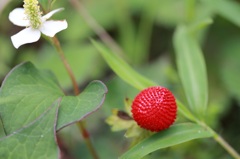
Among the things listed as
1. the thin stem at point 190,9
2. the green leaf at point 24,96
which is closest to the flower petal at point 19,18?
the green leaf at point 24,96

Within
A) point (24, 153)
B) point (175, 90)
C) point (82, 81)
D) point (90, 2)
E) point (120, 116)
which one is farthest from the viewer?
point (90, 2)

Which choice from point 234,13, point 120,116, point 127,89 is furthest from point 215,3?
point 120,116

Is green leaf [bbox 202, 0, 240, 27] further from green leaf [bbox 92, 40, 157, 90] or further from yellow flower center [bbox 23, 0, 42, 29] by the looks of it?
yellow flower center [bbox 23, 0, 42, 29]

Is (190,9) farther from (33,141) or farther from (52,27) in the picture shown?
(33,141)

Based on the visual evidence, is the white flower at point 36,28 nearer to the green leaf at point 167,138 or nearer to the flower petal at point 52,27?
the flower petal at point 52,27

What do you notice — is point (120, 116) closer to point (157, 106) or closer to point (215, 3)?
point (157, 106)

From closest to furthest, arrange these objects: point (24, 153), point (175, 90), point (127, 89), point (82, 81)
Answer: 1. point (24, 153)
2. point (127, 89)
3. point (175, 90)
4. point (82, 81)
